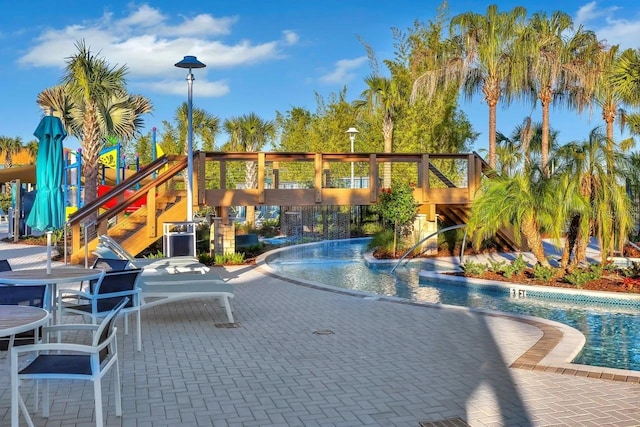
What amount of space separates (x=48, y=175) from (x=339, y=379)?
5.83m

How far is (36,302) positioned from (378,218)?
19818mm

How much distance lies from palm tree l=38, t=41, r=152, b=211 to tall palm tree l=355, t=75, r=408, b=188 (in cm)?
992

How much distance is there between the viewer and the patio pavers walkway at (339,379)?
13.9ft

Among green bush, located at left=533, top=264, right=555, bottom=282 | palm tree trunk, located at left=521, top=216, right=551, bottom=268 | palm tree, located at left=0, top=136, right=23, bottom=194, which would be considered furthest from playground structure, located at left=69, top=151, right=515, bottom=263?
palm tree, located at left=0, top=136, right=23, bottom=194

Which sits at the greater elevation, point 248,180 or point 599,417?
point 248,180

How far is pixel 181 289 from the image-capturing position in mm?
7484

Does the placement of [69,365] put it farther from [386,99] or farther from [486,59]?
[386,99]

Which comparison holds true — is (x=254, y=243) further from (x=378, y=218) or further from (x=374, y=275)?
(x=378, y=218)

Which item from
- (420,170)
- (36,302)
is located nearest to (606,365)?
(36,302)

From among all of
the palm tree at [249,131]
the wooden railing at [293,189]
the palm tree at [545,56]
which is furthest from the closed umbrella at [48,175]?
the palm tree at [249,131]

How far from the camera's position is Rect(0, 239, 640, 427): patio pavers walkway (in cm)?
424

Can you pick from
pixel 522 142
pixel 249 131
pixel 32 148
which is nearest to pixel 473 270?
pixel 522 142

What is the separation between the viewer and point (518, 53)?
21500 millimetres

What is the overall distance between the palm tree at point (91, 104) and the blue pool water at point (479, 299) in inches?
274
